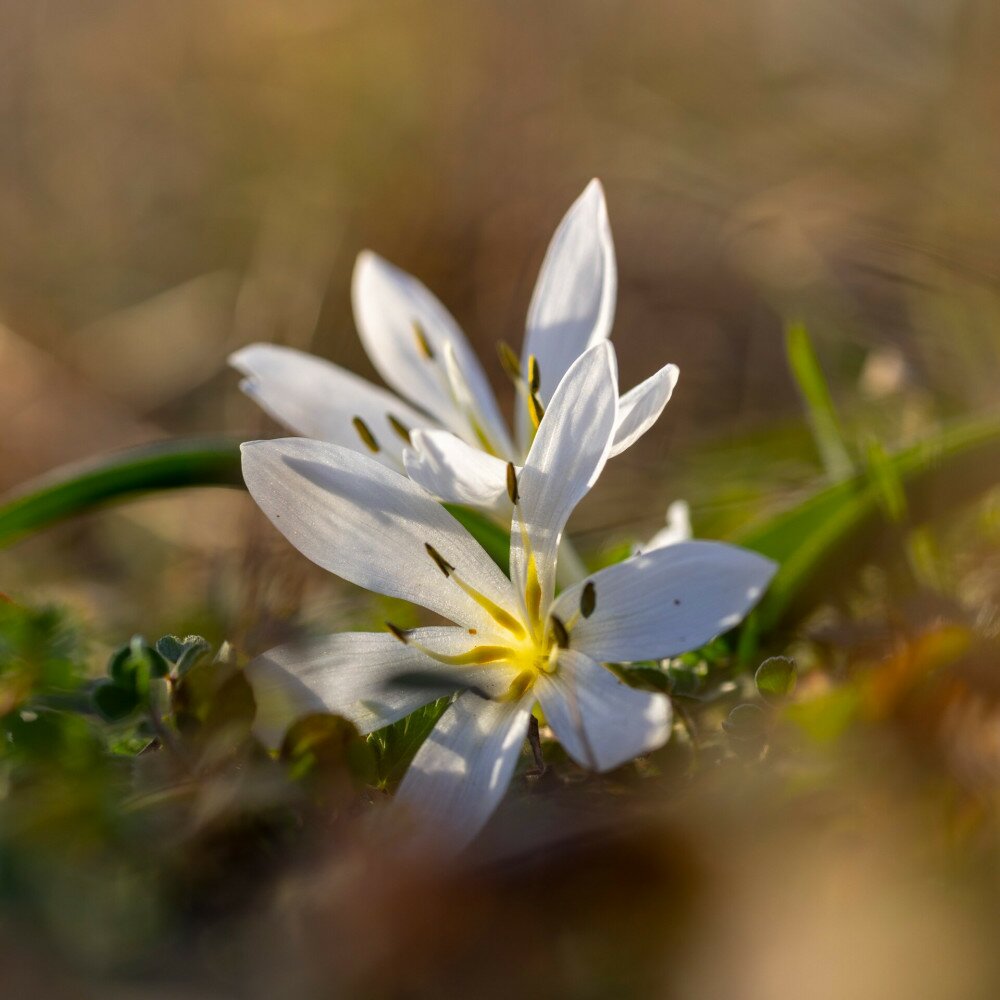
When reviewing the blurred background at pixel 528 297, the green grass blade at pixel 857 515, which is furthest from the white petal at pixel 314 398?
the green grass blade at pixel 857 515

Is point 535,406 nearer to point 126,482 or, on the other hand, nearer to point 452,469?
point 452,469

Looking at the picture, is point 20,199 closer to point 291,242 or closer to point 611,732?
point 291,242

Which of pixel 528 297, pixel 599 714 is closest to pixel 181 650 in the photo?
pixel 599 714

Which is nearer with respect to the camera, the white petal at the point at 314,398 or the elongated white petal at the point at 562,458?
the elongated white petal at the point at 562,458

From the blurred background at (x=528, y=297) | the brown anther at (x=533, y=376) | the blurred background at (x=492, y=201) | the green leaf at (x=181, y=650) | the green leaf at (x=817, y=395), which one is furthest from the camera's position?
the blurred background at (x=492, y=201)

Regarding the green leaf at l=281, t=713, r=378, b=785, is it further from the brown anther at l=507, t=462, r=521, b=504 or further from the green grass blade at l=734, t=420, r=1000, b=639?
the green grass blade at l=734, t=420, r=1000, b=639

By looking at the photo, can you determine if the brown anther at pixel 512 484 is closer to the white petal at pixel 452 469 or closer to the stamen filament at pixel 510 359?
the white petal at pixel 452 469

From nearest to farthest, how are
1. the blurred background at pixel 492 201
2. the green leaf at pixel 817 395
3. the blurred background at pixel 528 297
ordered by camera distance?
1. the blurred background at pixel 528 297
2. the green leaf at pixel 817 395
3. the blurred background at pixel 492 201
